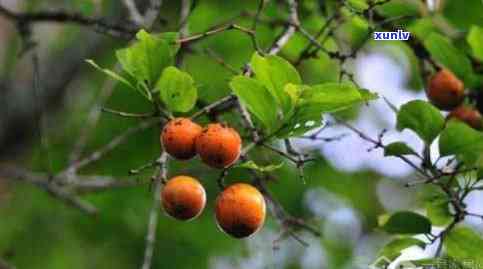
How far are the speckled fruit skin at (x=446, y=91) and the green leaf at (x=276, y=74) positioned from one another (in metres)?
0.56

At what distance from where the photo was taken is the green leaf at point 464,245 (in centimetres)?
164

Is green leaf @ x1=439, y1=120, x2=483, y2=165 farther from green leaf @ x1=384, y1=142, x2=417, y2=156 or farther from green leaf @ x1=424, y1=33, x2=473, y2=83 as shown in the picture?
green leaf @ x1=424, y1=33, x2=473, y2=83

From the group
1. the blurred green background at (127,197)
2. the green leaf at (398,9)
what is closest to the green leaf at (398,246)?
the green leaf at (398,9)

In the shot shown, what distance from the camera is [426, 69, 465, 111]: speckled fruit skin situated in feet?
6.17

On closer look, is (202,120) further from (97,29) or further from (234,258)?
(234,258)

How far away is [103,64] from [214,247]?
30.2 inches

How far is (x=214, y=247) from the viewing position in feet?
10.3

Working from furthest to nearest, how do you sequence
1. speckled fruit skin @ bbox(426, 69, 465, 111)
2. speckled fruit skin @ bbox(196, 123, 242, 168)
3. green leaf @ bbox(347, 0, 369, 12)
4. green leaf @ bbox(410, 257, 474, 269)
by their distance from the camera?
1. speckled fruit skin @ bbox(426, 69, 465, 111)
2. green leaf @ bbox(347, 0, 369, 12)
3. green leaf @ bbox(410, 257, 474, 269)
4. speckled fruit skin @ bbox(196, 123, 242, 168)

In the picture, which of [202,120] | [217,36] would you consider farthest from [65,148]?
[202,120]

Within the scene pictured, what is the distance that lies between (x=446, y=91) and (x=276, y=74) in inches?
23.1

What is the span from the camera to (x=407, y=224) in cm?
172

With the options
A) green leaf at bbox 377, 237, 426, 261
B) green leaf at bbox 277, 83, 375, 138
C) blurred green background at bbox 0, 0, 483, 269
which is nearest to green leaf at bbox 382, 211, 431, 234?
green leaf at bbox 377, 237, 426, 261

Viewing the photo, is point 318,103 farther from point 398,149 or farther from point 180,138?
point 398,149

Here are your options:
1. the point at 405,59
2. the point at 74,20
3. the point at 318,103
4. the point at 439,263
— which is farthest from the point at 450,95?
the point at 405,59
